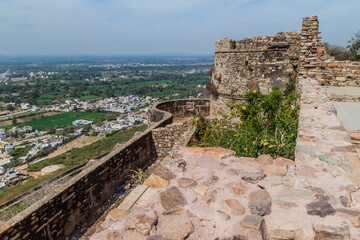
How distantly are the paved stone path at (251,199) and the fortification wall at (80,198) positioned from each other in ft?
5.13

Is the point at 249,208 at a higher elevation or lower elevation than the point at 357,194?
lower

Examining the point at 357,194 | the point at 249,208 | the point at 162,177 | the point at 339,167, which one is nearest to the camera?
the point at 357,194

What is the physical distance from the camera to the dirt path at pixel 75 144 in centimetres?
2981

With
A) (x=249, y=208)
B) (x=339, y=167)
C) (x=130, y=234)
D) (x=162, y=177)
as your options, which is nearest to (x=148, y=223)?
(x=130, y=234)

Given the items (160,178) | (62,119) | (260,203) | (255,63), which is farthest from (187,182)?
(62,119)

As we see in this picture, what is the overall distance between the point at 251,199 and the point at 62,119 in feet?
174

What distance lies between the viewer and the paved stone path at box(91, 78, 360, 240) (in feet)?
5.34

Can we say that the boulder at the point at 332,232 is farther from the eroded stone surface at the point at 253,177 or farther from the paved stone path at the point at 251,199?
the eroded stone surface at the point at 253,177

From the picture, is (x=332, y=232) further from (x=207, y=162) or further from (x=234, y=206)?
(x=207, y=162)

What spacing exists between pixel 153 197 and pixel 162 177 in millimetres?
300

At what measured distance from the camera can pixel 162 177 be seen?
2475 millimetres

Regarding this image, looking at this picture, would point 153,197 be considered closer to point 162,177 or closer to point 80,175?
point 162,177

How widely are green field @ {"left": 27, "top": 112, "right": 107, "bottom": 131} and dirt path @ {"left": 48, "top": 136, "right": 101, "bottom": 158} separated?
1109 centimetres

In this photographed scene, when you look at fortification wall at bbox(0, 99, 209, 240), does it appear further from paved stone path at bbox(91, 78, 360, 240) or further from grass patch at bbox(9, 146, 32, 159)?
grass patch at bbox(9, 146, 32, 159)
